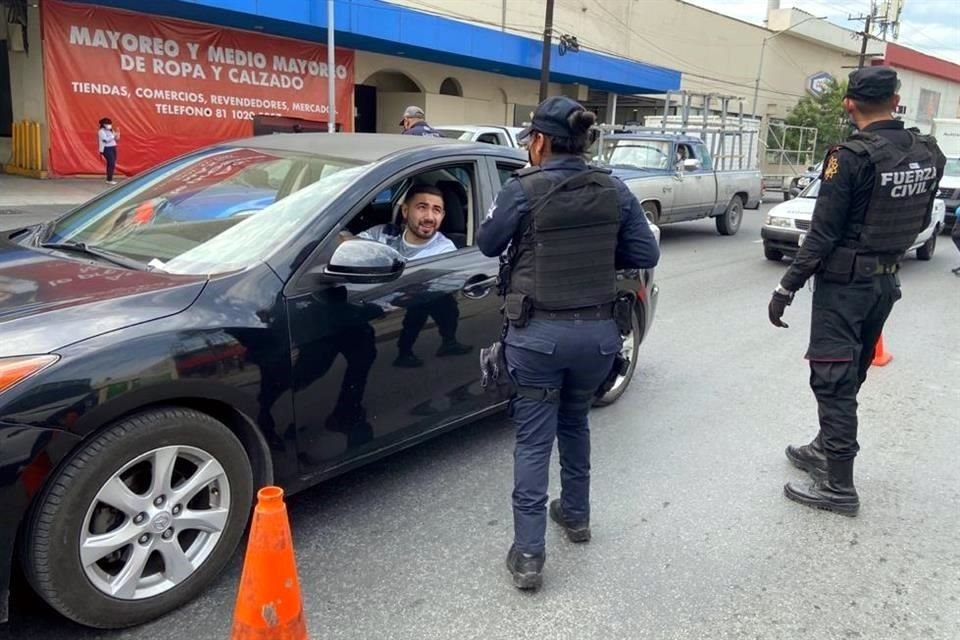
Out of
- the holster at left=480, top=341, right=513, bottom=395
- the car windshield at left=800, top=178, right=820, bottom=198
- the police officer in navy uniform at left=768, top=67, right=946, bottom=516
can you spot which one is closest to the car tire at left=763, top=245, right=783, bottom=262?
the car windshield at left=800, top=178, right=820, bottom=198

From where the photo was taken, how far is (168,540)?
265 centimetres

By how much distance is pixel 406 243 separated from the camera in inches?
151

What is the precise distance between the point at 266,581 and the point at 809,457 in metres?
3.07

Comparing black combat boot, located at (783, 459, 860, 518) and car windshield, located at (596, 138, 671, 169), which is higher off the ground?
car windshield, located at (596, 138, 671, 169)

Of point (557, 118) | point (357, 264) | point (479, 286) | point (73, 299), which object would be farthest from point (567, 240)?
point (73, 299)

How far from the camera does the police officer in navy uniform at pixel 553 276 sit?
277 cm

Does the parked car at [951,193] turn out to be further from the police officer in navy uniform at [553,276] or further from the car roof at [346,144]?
the police officer in navy uniform at [553,276]

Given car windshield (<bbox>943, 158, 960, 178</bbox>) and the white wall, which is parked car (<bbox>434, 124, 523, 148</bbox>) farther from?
the white wall

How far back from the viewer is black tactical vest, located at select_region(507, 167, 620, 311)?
2748 mm

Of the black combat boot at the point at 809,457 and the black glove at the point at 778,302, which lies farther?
the black combat boot at the point at 809,457

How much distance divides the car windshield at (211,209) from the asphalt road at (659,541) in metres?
1.23

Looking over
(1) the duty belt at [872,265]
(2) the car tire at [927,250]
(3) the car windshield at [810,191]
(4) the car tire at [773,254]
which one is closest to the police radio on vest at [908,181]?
(1) the duty belt at [872,265]

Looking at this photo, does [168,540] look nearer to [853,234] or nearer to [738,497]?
[738,497]

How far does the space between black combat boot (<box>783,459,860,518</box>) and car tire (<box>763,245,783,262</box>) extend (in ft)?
27.4
